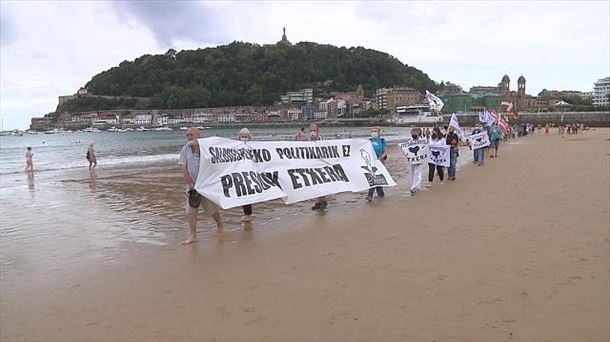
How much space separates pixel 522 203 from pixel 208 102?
192 meters

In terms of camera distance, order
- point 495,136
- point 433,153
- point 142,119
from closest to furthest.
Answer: point 433,153 → point 495,136 → point 142,119

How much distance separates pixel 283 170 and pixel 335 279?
4.12 meters

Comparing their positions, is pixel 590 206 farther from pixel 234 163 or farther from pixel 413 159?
pixel 234 163

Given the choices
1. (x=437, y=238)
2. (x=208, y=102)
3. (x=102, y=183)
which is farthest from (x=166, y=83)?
(x=437, y=238)

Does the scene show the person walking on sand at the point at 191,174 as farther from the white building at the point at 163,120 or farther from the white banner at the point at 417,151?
the white building at the point at 163,120

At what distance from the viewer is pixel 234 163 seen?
334 inches

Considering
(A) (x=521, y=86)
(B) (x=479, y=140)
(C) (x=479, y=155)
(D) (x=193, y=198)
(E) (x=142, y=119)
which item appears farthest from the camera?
(E) (x=142, y=119)

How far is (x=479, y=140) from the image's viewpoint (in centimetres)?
2106

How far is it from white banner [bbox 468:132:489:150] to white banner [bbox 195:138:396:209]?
10589 mm

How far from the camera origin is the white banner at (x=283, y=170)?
8.03 meters

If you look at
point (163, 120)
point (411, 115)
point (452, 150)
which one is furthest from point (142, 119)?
point (452, 150)

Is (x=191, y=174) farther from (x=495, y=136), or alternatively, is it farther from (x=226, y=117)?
(x=226, y=117)

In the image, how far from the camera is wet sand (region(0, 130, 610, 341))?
14.5ft

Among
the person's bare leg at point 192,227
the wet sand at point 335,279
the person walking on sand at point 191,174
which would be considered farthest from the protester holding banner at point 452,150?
the person's bare leg at point 192,227
